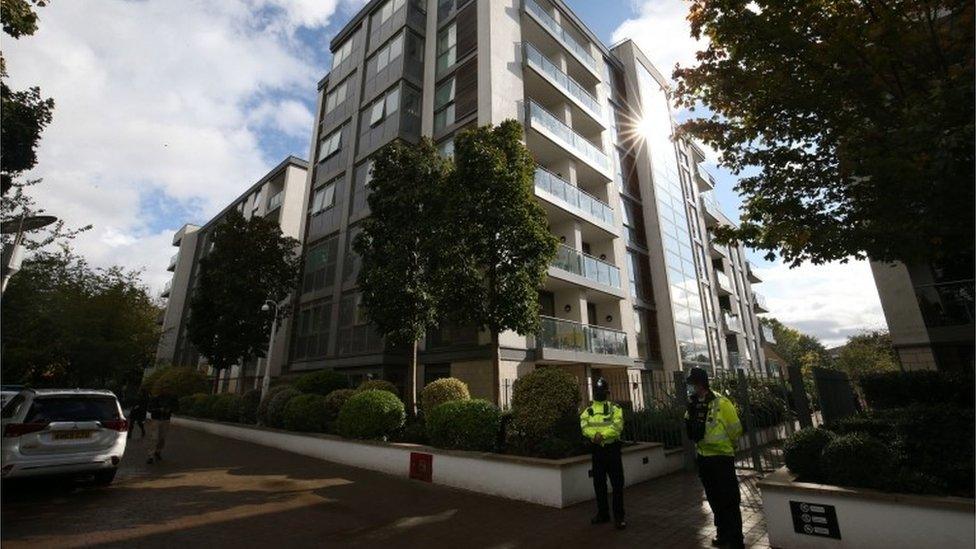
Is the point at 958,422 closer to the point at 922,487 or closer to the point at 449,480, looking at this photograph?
the point at 922,487

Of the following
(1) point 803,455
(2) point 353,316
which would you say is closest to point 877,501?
(1) point 803,455

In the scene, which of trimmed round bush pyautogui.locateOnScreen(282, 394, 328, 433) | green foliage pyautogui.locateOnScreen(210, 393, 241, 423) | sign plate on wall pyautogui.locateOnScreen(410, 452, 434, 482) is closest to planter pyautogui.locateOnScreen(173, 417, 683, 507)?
sign plate on wall pyautogui.locateOnScreen(410, 452, 434, 482)

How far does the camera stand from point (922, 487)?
15.3 ft

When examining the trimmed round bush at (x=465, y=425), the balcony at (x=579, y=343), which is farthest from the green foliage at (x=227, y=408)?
the balcony at (x=579, y=343)

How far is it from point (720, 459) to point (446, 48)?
68.4ft

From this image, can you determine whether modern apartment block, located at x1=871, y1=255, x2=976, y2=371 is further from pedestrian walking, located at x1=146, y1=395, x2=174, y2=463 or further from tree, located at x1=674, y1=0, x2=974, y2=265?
pedestrian walking, located at x1=146, y1=395, x2=174, y2=463

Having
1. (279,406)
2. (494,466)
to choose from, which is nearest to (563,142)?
(494,466)

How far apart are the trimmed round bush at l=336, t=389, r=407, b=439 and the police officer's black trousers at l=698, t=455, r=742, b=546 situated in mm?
7762

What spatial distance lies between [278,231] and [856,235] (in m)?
22.2

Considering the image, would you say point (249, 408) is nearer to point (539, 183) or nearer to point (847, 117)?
point (539, 183)

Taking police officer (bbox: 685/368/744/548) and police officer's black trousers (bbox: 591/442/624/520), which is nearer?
police officer (bbox: 685/368/744/548)

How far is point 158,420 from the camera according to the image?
1120 centimetres

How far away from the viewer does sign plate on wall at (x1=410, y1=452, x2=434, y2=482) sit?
916cm

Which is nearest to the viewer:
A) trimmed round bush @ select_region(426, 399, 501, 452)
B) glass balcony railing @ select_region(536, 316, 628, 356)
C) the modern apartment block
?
trimmed round bush @ select_region(426, 399, 501, 452)
